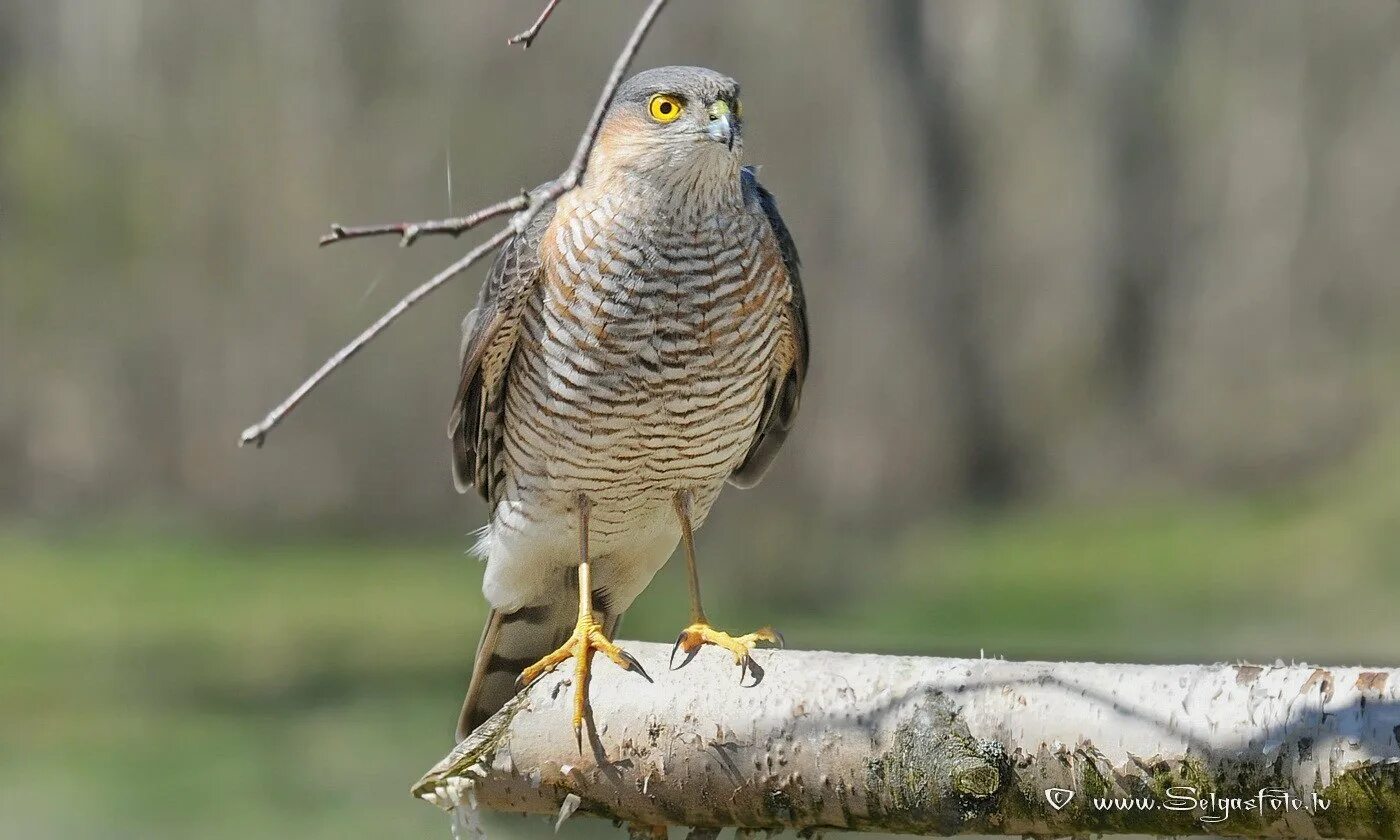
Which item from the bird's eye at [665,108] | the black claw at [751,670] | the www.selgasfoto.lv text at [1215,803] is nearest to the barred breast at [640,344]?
the bird's eye at [665,108]

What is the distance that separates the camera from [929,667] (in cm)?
168

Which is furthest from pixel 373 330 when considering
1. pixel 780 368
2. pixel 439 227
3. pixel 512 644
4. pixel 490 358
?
pixel 512 644

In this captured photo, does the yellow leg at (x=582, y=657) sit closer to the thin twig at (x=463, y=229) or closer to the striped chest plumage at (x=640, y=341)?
the striped chest plumage at (x=640, y=341)

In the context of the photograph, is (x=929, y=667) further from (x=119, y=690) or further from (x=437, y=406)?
(x=119, y=690)

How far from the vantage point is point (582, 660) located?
1.98 m

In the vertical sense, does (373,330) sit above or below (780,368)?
above

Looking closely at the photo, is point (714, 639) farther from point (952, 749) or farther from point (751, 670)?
point (952, 749)

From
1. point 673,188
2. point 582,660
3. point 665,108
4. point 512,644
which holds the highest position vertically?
point 665,108

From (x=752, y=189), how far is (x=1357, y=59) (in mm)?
6487

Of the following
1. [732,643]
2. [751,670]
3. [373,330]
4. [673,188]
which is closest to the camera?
[373,330]

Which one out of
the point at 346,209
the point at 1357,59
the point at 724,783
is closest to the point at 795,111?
the point at 346,209

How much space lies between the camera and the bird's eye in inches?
79.7

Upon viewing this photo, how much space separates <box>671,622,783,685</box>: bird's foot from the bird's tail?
1.39 ft

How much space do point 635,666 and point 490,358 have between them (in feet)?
1.84
